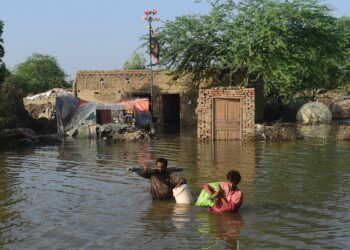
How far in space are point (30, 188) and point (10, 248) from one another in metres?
4.62

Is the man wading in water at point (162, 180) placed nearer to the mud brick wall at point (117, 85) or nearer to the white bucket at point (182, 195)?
the white bucket at point (182, 195)

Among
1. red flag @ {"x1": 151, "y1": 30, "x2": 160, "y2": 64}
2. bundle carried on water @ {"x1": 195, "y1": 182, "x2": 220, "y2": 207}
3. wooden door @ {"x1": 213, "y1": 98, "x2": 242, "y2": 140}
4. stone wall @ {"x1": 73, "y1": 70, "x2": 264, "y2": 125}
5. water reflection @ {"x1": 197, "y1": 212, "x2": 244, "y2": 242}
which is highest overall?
red flag @ {"x1": 151, "y1": 30, "x2": 160, "y2": 64}

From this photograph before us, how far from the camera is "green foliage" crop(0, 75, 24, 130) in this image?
2078 cm

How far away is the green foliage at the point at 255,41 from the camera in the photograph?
2491 cm

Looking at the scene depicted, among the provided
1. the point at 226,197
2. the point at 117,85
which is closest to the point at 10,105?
the point at 117,85

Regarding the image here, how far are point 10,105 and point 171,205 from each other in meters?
14.8

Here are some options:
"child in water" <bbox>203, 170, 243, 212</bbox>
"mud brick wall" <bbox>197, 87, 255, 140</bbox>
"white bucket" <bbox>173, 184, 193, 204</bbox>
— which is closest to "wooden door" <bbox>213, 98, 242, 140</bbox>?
"mud brick wall" <bbox>197, 87, 255, 140</bbox>

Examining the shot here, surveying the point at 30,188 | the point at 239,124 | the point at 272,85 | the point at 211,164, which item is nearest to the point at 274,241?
the point at 30,188

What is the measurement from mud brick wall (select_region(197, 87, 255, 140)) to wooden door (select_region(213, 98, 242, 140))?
0.20 meters

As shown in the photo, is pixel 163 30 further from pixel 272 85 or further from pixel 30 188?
pixel 30 188

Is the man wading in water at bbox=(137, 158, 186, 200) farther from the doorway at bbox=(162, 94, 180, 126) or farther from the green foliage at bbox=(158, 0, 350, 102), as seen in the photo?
the doorway at bbox=(162, 94, 180, 126)

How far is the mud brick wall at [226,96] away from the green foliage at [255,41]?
11.5 ft

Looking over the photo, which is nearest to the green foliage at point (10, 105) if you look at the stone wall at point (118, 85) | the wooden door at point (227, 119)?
the wooden door at point (227, 119)

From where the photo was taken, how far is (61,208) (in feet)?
30.8
